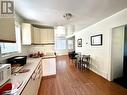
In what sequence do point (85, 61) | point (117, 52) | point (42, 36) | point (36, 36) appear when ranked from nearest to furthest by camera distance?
1. point (117, 52)
2. point (36, 36)
3. point (42, 36)
4. point (85, 61)

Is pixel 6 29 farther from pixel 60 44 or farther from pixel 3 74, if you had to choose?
pixel 60 44

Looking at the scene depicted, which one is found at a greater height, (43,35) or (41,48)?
(43,35)

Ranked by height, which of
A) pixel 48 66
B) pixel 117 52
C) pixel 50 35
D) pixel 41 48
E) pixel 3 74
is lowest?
pixel 48 66

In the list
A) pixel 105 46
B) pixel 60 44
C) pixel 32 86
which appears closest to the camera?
pixel 32 86

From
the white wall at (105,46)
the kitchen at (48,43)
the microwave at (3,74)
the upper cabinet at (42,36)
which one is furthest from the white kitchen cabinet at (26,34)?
the white wall at (105,46)

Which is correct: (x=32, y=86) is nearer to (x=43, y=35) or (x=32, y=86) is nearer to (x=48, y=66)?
(x=48, y=66)

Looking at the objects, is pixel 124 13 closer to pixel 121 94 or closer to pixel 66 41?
pixel 121 94

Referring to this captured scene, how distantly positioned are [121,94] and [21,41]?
3433mm

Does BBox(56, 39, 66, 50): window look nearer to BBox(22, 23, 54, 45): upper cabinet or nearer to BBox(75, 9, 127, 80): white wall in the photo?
BBox(22, 23, 54, 45): upper cabinet

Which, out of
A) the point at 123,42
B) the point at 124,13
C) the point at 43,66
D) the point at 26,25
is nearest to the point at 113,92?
the point at 123,42

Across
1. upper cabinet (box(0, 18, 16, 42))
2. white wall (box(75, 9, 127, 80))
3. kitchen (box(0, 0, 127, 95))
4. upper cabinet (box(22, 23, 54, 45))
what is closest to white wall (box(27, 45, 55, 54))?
kitchen (box(0, 0, 127, 95))

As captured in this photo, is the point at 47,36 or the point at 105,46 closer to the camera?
the point at 105,46

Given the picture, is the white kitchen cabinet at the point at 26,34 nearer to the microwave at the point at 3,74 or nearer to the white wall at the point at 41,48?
the white wall at the point at 41,48

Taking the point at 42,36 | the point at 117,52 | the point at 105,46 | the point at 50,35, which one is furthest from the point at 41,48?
the point at 117,52
